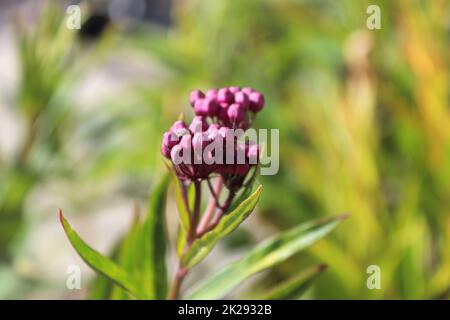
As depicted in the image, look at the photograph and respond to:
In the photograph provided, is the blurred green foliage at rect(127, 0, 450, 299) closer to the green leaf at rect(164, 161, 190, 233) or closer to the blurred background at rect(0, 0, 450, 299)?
the blurred background at rect(0, 0, 450, 299)

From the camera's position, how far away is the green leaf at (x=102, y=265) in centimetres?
47

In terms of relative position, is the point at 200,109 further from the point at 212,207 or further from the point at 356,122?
the point at 356,122

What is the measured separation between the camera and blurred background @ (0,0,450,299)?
1200 mm

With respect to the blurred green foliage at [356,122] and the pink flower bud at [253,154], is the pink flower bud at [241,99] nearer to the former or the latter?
the pink flower bud at [253,154]

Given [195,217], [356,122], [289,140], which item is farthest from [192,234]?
[289,140]

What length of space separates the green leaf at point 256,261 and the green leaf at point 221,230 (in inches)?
2.1

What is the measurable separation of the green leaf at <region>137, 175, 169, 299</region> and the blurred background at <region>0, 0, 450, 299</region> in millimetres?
408

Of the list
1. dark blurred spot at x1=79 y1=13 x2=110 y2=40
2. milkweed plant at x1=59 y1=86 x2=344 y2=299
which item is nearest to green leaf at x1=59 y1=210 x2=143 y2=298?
milkweed plant at x1=59 y1=86 x2=344 y2=299

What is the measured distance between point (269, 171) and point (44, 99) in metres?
0.72

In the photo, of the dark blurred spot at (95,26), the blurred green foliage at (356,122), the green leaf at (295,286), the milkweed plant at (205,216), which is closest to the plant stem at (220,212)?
the milkweed plant at (205,216)

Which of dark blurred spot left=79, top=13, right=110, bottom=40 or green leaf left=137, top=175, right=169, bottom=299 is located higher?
dark blurred spot left=79, top=13, right=110, bottom=40

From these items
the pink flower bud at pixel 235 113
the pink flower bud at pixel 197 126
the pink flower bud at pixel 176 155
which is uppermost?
the pink flower bud at pixel 235 113

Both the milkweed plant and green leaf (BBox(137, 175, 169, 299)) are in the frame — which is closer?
the milkweed plant
